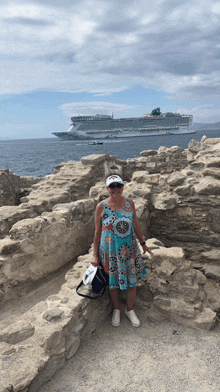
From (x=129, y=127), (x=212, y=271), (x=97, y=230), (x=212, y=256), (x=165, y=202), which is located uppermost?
(x=97, y=230)

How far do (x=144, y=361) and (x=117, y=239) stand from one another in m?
1.31

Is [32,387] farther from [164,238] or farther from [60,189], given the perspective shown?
[60,189]

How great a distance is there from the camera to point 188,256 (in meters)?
6.11

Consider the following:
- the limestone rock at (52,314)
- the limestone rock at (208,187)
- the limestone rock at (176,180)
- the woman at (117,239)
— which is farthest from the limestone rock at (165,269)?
the limestone rock at (176,180)

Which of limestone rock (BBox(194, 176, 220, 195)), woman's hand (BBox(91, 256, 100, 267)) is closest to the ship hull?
limestone rock (BBox(194, 176, 220, 195))

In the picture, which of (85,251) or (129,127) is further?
(129,127)

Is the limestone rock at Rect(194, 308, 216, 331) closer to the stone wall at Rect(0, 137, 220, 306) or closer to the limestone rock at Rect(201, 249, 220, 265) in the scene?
the stone wall at Rect(0, 137, 220, 306)

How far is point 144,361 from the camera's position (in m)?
3.02

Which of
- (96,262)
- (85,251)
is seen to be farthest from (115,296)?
(85,251)

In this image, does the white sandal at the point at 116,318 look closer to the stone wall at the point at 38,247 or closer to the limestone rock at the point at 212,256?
the stone wall at the point at 38,247

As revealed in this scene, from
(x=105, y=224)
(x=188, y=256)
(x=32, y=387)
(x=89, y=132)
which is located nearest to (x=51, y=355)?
(x=32, y=387)

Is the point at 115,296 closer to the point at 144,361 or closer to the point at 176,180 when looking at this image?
the point at 144,361

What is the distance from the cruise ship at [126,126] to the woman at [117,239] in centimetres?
8444

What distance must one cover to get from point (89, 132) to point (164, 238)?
83.3m
